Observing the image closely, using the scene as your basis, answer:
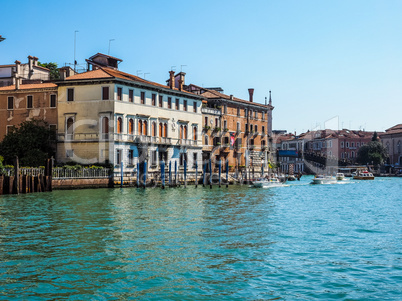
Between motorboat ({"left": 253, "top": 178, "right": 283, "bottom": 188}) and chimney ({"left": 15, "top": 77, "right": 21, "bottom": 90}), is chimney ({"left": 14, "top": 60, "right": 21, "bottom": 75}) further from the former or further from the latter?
motorboat ({"left": 253, "top": 178, "right": 283, "bottom": 188})

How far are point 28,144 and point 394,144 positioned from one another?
7264 centimetres

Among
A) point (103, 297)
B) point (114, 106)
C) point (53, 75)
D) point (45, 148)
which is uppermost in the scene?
point (53, 75)

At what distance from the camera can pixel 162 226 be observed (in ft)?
52.2

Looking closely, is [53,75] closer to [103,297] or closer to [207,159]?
[207,159]

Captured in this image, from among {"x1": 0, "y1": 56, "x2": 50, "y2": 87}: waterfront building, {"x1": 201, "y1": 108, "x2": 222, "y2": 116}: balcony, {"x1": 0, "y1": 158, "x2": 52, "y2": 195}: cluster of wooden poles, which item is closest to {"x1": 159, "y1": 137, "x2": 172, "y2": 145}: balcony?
{"x1": 201, "y1": 108, "x2": 222, "y2": 116}: balcony

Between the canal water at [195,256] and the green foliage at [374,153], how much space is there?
68.4m

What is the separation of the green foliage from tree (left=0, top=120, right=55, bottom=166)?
202 ft

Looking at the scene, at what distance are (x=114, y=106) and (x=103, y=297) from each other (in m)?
29.9

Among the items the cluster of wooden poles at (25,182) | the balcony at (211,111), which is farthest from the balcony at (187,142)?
the cluster of wooden poles at (25,182)

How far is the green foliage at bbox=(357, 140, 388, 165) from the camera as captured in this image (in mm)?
84500

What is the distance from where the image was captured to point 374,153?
84688mm

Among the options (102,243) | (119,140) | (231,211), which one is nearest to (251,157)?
(119,140)

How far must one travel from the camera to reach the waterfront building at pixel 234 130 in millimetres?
50594

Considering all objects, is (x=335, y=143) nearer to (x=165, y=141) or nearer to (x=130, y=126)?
(x=165, y=141)
